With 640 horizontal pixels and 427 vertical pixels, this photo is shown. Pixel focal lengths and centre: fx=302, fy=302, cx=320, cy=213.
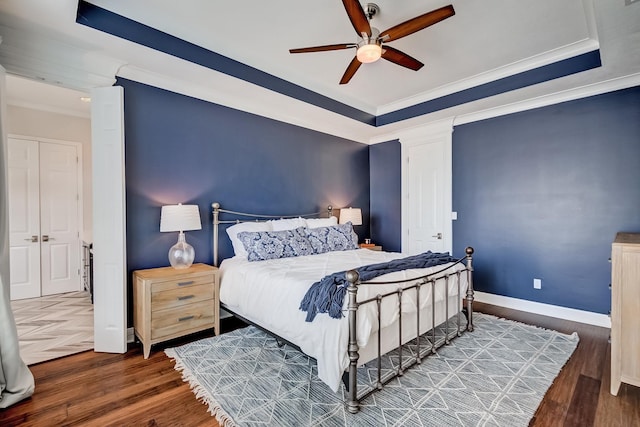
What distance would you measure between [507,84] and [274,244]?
11.1ft

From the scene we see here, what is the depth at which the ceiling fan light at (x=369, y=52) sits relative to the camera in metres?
2.41

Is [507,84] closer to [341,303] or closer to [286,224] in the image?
[286,224]

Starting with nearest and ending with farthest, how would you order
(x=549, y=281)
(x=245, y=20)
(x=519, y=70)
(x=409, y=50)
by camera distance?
(x=245, y=20)
(x=409, y=50)
(x=519, y=70)
(x=549, y=281)

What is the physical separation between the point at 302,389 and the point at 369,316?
77 cm

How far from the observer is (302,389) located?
88.0 inches

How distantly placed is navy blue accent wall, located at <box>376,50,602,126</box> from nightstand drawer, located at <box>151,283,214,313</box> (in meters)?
3.77

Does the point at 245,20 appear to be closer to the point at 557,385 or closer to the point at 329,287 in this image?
the point at 329,287

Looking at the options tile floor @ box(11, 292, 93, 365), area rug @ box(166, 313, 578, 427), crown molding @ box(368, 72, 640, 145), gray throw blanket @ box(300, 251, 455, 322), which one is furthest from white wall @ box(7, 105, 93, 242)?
crown molding @ box(368, 72, 640, 145)

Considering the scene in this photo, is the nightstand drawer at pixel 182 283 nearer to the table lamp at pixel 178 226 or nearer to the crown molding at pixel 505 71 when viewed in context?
the table lamp at pixel 178 226

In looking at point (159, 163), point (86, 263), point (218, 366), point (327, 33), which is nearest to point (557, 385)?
point (218, 366)

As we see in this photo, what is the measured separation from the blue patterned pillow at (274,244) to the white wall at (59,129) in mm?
2996

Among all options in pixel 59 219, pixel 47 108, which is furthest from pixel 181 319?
pixel 47 108

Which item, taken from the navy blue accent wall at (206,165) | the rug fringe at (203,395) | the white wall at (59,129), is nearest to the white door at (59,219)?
the white wall at (59,129)

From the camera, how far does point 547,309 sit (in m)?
3.86
